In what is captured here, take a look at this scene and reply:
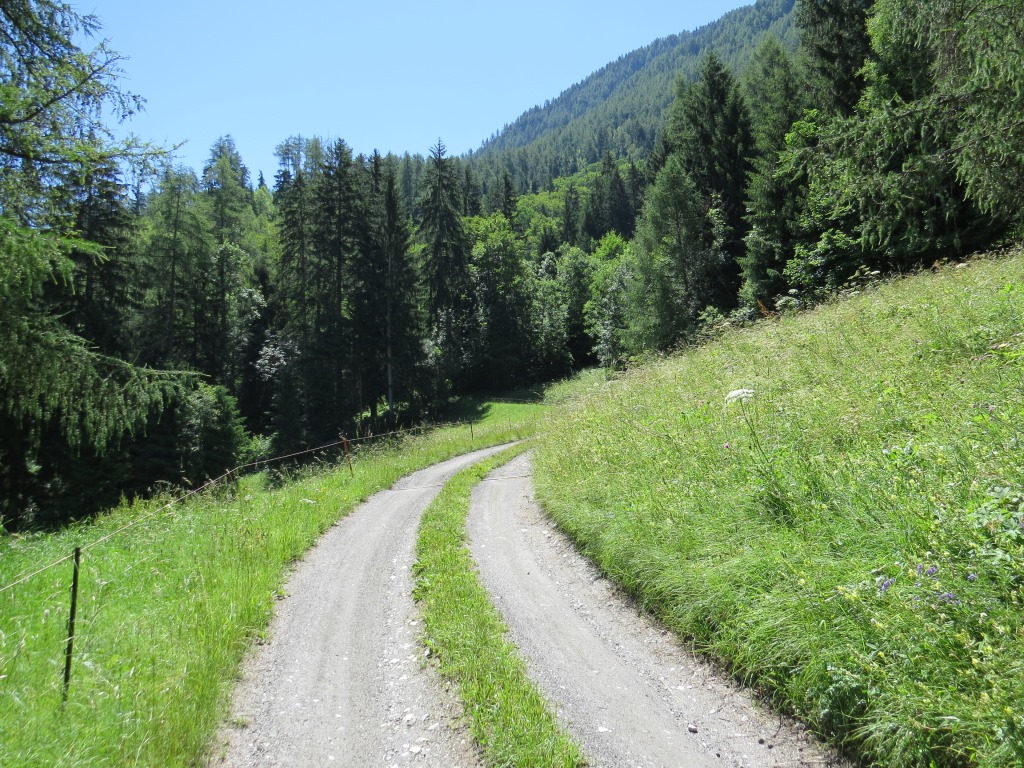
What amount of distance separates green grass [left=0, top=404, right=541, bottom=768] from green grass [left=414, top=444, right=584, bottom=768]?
190cm

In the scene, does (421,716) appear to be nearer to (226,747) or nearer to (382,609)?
(226,747)

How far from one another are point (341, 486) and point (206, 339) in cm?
3671

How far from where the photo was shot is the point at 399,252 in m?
45.0

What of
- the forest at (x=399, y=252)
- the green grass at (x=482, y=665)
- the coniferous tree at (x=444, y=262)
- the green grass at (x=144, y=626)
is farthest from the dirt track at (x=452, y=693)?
the coniferous tree at (x=444, y=262)

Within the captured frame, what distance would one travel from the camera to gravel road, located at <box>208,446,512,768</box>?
13.4ft

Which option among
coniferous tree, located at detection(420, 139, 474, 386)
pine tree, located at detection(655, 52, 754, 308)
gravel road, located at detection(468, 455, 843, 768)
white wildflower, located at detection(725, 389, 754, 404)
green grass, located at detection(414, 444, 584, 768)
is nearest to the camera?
gravel road, located at detection(468, 455, 843, 768)

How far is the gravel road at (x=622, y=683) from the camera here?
3705 millimetres

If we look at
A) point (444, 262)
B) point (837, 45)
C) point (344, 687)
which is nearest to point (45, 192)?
point (344, 687)

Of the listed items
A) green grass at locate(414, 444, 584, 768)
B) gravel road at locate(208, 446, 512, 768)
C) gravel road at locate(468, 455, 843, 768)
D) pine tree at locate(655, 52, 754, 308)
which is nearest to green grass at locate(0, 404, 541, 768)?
gravel road at locate(208, 446, 512, 768)

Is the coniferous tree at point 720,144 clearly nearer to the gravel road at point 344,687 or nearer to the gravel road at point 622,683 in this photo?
the gravel road at point 622,683

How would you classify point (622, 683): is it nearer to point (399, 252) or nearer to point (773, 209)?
point (773, 209)

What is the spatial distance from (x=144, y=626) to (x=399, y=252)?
1648 inches

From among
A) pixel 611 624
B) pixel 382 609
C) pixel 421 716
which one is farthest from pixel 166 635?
pixel 611 624

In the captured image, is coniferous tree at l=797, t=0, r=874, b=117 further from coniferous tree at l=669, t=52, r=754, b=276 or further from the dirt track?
the dirt track
